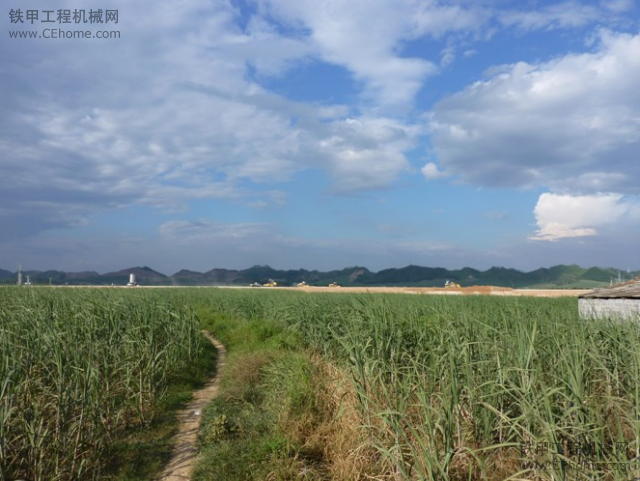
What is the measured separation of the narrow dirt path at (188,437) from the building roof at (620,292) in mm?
10397

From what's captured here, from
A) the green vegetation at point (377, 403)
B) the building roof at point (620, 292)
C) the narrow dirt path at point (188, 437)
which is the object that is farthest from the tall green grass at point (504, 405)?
the building roof at point (620, 292)

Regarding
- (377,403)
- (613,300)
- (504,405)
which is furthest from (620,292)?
(377,403)

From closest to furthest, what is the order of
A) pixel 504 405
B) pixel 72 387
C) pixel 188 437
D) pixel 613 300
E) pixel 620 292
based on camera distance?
1. pixel 504 405
2. pixel 72 387
3. pixel 188 437
4. pixel 613 300
5. pixel 620 292

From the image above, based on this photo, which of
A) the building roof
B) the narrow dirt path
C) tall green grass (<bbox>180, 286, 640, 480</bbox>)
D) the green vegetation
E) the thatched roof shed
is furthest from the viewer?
the building roof

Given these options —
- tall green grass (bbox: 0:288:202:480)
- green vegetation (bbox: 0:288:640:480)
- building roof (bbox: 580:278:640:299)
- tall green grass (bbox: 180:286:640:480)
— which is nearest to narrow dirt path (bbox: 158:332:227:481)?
green vegetation (bbox: 0:288:640:480)

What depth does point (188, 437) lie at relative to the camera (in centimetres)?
668

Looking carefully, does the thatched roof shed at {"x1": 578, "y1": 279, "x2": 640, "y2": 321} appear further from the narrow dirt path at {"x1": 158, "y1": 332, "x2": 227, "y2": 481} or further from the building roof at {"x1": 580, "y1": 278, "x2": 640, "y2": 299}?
the narrow dirt path at {"x1": 158, "y1": 332, "x2": 227, "y2": 481}

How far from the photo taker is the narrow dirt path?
561cm

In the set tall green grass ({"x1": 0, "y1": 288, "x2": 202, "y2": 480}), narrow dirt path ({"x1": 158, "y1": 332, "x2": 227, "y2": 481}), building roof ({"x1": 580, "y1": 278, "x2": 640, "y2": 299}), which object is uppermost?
building roof ({"x1": 580, "y1": 278, "x2": 640, "y2": 299})

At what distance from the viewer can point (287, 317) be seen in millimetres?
13672

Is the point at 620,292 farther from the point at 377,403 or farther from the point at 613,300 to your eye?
the point at 377,403

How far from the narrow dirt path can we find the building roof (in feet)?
34.1

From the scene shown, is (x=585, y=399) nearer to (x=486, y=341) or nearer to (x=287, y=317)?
(x=486, y=341)

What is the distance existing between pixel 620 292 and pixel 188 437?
11.8m
